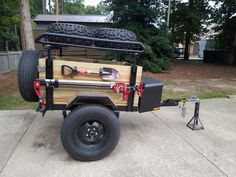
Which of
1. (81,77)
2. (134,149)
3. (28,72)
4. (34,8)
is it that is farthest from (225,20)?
(28,72)

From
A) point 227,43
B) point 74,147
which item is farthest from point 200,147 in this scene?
point 227,43

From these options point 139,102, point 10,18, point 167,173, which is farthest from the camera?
point 10,18

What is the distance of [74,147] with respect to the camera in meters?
2.51

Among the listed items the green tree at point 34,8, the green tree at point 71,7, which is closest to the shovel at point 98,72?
the green tree at point 34,8

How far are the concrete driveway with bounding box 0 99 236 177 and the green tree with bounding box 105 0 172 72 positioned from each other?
7.13 meters

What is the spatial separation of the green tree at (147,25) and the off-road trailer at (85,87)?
807 centimetres

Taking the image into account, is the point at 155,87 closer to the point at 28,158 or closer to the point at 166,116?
the point at 166,116

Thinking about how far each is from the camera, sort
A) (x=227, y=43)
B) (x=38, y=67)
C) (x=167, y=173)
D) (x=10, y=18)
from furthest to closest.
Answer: (x=227, y=43) → (x=10, y=18) → (x=38, y=67) → (x=167, y=173)

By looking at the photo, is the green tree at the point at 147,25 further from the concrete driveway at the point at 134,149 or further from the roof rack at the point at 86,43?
the roof rack at the point at 86,43

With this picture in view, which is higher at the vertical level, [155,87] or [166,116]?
[155,87]

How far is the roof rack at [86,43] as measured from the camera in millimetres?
2514

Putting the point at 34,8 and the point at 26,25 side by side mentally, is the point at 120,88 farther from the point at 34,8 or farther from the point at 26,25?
the point at 34,8

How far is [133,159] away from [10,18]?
806 centimetres

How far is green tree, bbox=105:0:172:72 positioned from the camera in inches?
429
